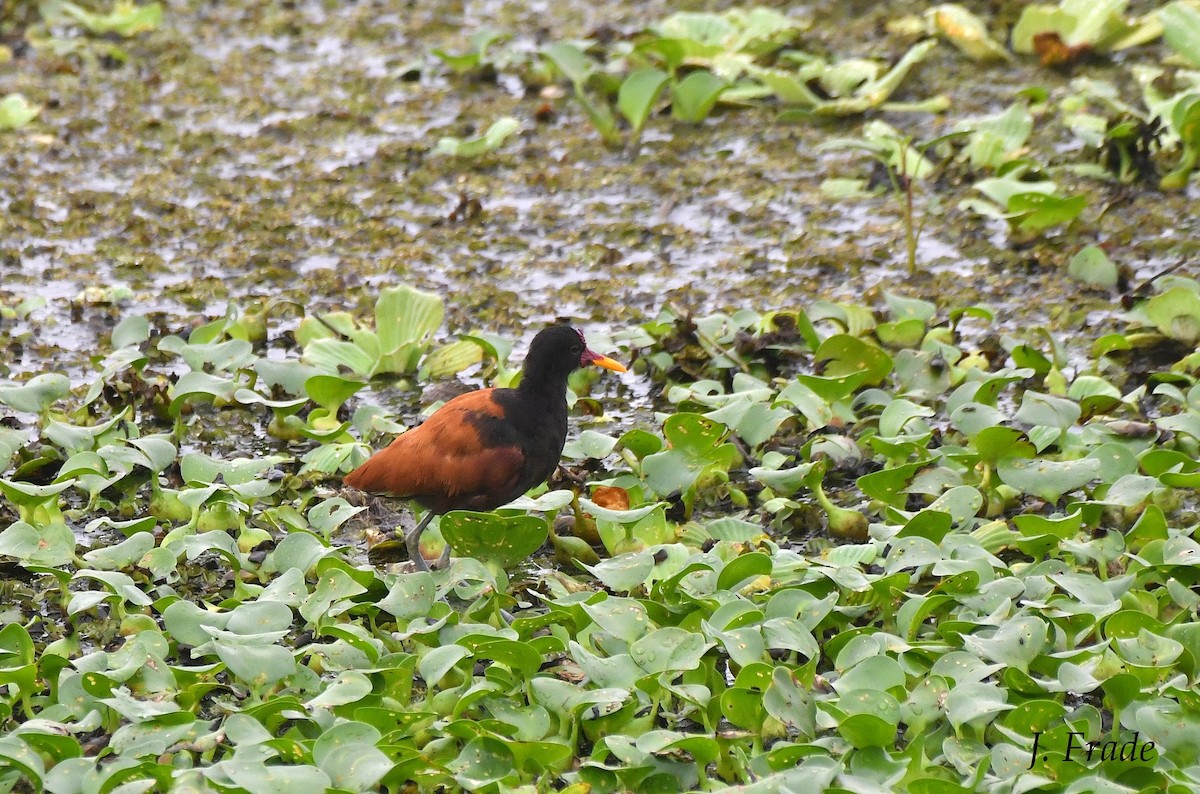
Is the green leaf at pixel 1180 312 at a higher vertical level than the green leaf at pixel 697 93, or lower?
lower

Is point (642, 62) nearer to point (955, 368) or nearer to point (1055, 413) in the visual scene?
point (955, 368)

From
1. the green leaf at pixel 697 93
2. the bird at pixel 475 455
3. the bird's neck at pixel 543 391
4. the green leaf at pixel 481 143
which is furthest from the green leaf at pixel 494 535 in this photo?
the green leaf at pixel 697 93

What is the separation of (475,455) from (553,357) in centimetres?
52

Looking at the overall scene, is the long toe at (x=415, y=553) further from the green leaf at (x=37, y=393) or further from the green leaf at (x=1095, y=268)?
the green leaf at (x=1095, y=268)

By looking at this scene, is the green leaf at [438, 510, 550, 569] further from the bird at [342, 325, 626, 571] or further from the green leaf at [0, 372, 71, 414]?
the green leaf at [0, 372, 71, 414]

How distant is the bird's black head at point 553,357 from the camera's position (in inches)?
204

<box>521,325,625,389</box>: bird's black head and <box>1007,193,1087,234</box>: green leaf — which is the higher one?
<box>521,325,625,389</box>: bird's black head

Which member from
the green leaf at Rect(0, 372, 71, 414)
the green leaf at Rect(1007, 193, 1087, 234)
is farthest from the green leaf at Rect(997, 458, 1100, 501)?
the green leaf at Rect(0, 372, 71, 414)

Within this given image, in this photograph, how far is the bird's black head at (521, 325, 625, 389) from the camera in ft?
17.0

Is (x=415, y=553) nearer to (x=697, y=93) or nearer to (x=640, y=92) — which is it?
(x=640, y=92)

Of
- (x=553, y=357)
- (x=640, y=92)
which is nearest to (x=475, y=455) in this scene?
(x=553, y=357)

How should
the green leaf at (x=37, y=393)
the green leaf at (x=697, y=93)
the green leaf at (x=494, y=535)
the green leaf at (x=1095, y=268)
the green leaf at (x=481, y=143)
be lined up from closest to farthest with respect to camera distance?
the green leaf at (x=494, y=535), the green leaf at (x=37, y=393), the green leaf at (x=1095, y=268), the green leaf at (x=481, y=143), the green leaf at (x=697, y=93)
